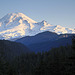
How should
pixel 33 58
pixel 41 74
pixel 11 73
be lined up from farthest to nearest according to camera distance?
pixel 33 58, pixel 41 74, pixel 11 73

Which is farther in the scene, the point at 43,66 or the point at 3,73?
the point at 43,66

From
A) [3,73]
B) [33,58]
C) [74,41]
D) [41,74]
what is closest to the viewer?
[74,41]

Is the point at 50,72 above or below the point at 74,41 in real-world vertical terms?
below

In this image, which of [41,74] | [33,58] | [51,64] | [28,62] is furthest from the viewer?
[33,58]

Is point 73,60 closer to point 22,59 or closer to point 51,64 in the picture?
point 51,64

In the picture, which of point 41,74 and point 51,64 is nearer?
point 51,64

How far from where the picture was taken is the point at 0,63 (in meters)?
39.7

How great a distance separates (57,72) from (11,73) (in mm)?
9064

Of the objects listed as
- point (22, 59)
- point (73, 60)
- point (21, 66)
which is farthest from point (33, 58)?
point (73, 60)

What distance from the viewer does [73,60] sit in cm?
2328

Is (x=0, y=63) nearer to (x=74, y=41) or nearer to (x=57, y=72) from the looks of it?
(x=57, y=72)

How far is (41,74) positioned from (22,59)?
8943cm

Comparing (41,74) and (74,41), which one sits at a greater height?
(74,41)

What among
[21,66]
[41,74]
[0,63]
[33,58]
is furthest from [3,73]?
[33,58]
